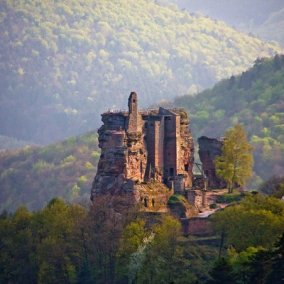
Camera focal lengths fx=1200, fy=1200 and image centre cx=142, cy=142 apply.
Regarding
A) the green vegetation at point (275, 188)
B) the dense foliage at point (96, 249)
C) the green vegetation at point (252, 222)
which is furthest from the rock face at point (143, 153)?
the green vegetation at point (252, 222)

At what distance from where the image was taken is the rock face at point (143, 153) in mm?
112125

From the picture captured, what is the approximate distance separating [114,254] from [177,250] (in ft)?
21.3

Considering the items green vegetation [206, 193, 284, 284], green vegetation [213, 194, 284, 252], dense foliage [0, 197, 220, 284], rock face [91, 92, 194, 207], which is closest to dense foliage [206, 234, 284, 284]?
green vegetation [206, 193, 284, 284]

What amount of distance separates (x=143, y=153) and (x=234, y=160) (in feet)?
35.1

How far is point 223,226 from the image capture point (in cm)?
10344

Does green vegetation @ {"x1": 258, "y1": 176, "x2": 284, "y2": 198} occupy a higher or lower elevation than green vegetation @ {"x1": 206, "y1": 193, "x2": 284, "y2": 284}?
higher

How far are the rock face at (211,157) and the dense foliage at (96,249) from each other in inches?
709

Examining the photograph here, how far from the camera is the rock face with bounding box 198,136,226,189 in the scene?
409ft

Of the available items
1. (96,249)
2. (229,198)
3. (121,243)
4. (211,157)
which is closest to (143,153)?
(229,198)

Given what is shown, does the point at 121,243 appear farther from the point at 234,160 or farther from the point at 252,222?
the point at 234,160

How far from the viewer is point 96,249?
352 ft

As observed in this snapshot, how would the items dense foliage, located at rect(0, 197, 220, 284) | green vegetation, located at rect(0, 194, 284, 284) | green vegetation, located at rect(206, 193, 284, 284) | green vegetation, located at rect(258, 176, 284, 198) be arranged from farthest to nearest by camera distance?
1. green vegetation, located at rect(258, 176, 284, 198)
2. dense foliage, located at rect(0, 197, 220, 284)
3. green vegetation, located at rect(0, 194, 284, 284)
4. green vegetation, located at rect(206, 193, 284, 284)

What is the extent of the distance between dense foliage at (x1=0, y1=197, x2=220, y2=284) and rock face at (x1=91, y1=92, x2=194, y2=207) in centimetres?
351

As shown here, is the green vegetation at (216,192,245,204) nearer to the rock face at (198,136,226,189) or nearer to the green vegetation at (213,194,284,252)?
the rock face at (198,136,226,189)
